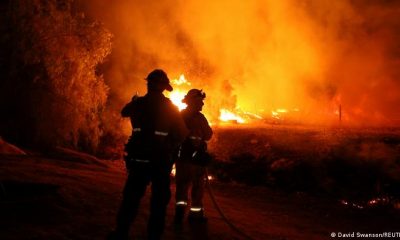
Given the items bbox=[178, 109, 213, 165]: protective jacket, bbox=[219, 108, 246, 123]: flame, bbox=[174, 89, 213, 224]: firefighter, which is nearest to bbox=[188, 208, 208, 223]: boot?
bbox=[174, 89, 213, 224]: firefighter

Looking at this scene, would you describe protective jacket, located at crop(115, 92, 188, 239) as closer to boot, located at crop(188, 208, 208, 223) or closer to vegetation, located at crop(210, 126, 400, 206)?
boot, located at crop(188, 208, 208, 223)

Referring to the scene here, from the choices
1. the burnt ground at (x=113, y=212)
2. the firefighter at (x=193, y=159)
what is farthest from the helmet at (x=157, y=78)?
the burnt ground at (x=113, y=212)

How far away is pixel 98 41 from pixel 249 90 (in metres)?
18.5

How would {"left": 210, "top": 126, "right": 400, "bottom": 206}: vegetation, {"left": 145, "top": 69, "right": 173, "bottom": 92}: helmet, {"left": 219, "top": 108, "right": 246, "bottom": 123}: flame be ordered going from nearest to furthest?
1. {"left": 145, "top": 69, "right": 173, "bottom": 92}: helmet
2. {"left": 210, "top": 126, "right": 400, "bottom": 206}: vegetation
3. {"left": 219, "top": 108, "right": 246, "bottom": 123}: flame

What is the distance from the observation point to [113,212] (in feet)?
20.5

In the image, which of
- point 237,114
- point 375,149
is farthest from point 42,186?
point 237,114

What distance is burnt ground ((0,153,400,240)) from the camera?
5.13 metres

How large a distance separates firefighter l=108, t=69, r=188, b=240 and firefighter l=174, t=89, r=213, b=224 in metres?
1.25

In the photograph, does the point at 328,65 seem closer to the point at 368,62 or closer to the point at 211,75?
the point at 368,62

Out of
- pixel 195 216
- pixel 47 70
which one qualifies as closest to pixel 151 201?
pixel 195 216

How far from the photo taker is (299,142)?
16.6 m

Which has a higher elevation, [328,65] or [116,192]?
[328,65]

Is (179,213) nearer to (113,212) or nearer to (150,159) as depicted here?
(113,212)

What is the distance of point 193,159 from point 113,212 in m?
1.48
